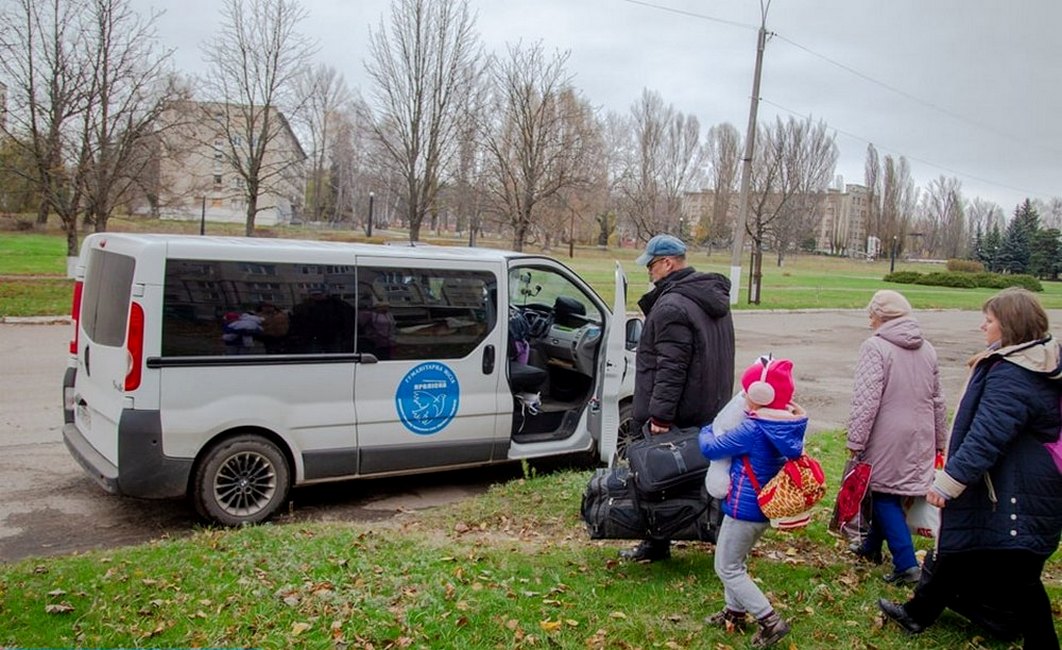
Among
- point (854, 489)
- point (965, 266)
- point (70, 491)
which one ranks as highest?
point (965, 266)

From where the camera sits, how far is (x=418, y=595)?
3893 mm

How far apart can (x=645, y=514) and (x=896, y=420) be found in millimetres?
1487

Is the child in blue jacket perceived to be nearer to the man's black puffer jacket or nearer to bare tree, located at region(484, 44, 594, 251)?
the man's black puffer jacket

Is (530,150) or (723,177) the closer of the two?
(530,150)

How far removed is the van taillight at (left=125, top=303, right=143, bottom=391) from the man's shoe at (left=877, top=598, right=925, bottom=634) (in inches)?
178

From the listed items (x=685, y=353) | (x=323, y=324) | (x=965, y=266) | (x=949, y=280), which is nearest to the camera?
(x=685, y=353)

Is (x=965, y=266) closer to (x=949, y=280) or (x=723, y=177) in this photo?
(x=949, y=280)

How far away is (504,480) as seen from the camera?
7180 millimetres

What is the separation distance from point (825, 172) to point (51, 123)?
61704 millimetres

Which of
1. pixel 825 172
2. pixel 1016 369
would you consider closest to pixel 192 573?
pixel 1016 369

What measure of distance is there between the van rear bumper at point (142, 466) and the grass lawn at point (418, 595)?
59 cm

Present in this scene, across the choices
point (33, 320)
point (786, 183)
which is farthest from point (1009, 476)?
point (786, 183)

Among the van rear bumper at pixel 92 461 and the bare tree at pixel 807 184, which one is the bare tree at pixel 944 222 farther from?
the van rear bumper at pixel 92 461

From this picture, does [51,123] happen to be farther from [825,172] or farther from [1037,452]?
[825,172]
